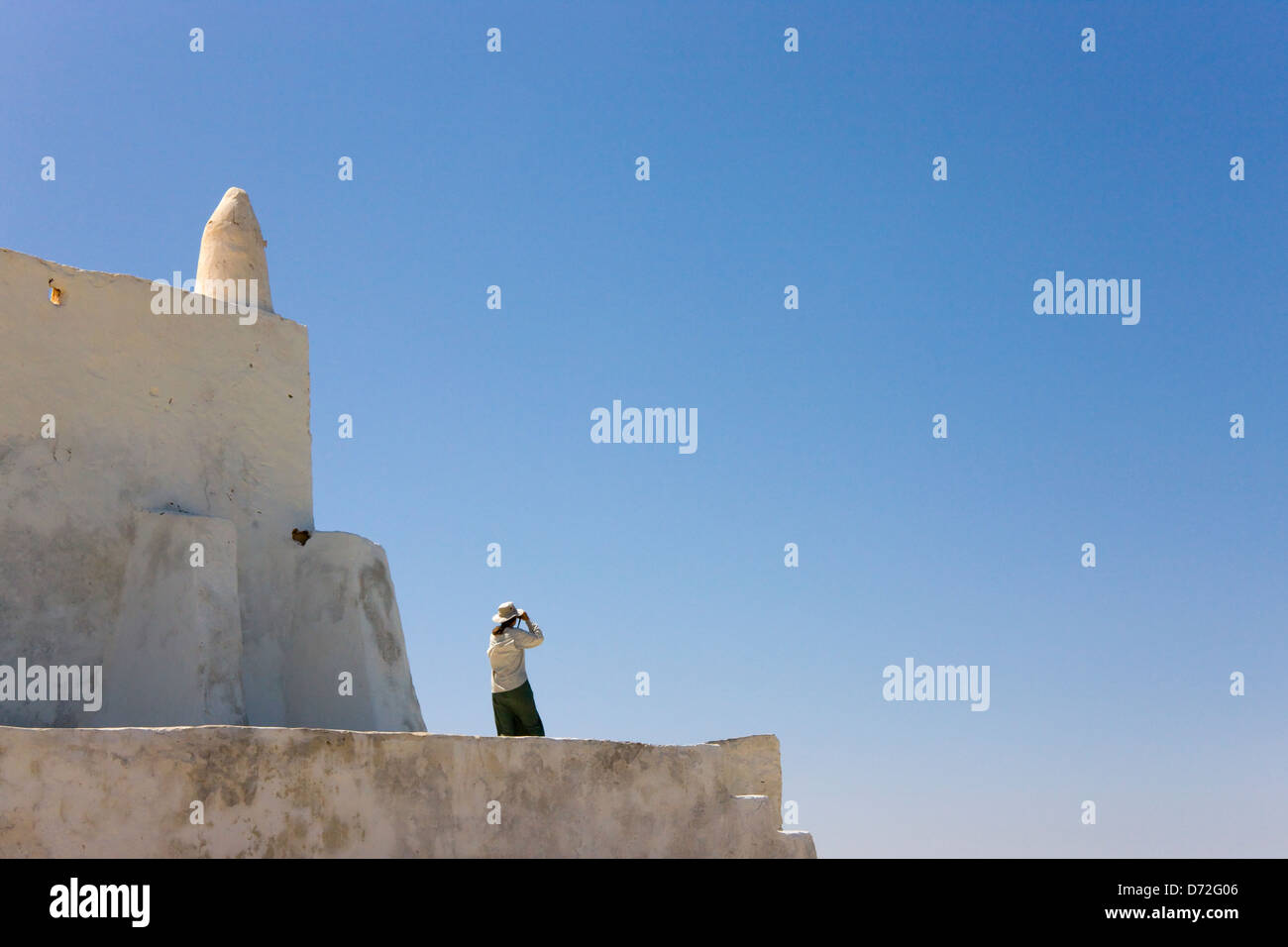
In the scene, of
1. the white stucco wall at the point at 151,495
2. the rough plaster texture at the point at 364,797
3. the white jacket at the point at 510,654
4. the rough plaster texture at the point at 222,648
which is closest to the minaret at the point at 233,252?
the rough plaster texture at the point at 222,648

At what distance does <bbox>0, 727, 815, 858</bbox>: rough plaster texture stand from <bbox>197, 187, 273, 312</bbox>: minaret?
645 cm

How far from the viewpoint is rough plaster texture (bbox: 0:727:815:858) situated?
26.6ft

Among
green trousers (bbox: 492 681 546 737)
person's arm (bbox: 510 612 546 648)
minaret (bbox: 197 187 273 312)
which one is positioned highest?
minaret (bbox: 197 187 273 312)

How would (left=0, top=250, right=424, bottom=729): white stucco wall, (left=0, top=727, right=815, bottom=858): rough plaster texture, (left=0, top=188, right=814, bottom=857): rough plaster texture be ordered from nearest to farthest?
(left=0, top=727, right=815, bottom=858): rough plaster texture
(left=0, top=188, right=814, bottom=857): rough plaster texture
(left=0, top=250, right=424, bottom=729): white stucco wall

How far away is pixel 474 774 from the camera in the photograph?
974 centimetres

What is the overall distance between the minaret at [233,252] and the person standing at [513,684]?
16.0 feet

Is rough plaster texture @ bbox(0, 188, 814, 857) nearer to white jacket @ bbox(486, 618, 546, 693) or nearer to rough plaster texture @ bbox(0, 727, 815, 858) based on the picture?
rough plaster texture @ bbox(0, 727, 815, 858)

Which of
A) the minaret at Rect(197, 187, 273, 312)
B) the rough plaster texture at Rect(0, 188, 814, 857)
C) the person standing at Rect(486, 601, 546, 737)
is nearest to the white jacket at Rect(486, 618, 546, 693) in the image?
the person standing at Rect(486, 601, 546, 737)

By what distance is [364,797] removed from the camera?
919cm

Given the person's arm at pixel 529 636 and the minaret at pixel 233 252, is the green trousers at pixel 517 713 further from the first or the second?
the minaret at pixel 233 252

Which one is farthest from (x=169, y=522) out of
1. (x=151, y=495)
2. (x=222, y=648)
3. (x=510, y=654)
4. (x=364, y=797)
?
(x=364, y=797)
